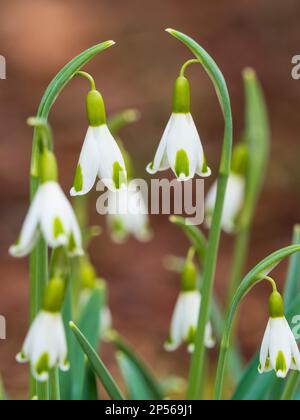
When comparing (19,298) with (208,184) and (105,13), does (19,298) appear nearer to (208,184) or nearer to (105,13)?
(208,184)

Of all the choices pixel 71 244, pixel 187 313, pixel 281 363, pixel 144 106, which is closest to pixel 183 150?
pixel 71 244

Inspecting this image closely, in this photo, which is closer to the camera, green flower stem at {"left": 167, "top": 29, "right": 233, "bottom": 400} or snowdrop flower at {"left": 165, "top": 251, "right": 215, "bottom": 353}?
green flower stem at {"left": 167, "top": 29, "right": 233, "bottom": 400}

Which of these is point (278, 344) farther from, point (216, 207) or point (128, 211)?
point (128, 211)

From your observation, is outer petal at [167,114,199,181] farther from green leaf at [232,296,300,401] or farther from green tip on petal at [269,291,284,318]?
green leaf at [232,296,300,401]

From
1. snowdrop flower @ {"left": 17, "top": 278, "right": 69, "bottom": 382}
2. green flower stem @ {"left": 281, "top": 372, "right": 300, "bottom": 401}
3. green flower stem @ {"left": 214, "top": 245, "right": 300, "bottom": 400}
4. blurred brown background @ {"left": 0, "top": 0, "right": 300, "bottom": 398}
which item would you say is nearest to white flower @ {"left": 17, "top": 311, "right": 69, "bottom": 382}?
snowdrop flower @ {"left": 17, "top": 278, "right": 69, "bottom": 382}

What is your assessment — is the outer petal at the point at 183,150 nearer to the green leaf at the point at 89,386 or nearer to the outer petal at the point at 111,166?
the outer petal at the point at 111,166

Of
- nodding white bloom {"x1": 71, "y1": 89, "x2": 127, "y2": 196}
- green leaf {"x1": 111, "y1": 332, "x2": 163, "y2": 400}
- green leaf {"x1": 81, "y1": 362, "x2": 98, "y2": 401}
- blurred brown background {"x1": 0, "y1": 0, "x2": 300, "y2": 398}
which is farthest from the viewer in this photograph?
blurred brown background {"x1": 0, "y1": 0, "x2": 300, "y2": 398}

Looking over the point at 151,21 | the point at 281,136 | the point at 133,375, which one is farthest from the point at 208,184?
the point at 133,375

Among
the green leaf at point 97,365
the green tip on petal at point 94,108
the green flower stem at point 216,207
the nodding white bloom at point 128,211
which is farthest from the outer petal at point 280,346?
the nodding white bloom at point 128,211
